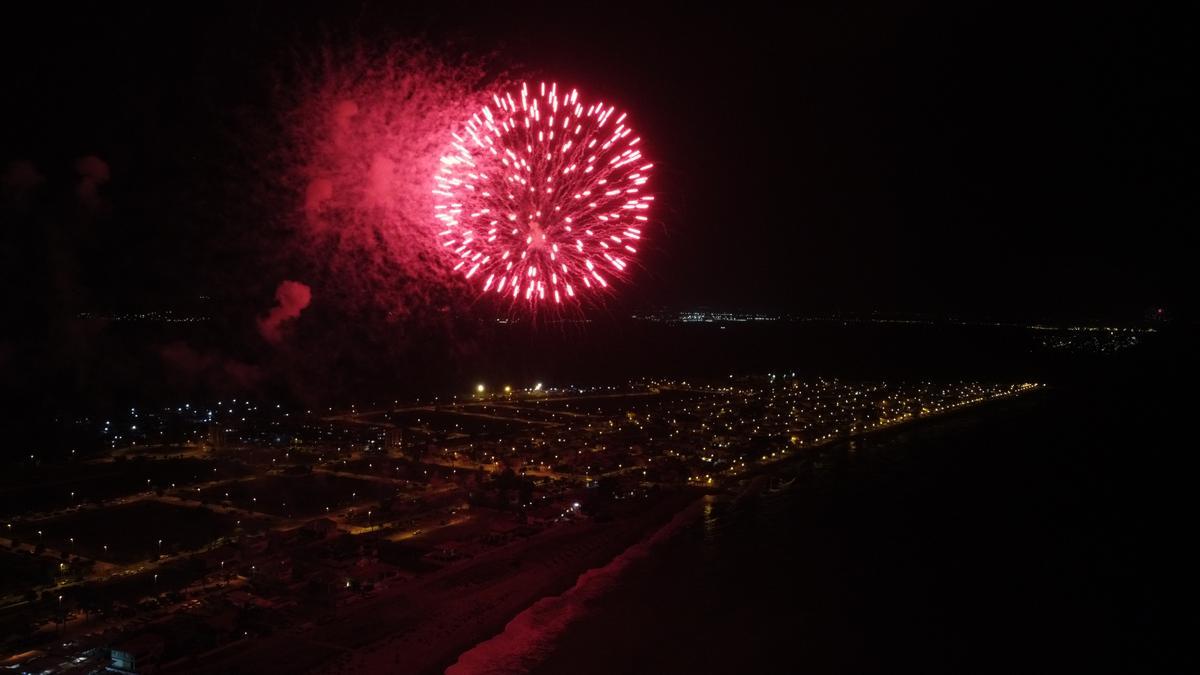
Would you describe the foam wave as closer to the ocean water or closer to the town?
the ocean water

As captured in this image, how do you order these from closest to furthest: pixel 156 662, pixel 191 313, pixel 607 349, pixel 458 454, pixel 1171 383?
1. pixel 156 662
2. pixel 458 454
3. pixel 191 313
4. pixel 1171 383
5. pixel 607 349

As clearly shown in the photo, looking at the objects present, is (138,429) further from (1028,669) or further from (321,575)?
(1028,669)

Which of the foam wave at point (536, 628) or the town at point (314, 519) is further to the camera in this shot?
the foam wave at point (536, 628)

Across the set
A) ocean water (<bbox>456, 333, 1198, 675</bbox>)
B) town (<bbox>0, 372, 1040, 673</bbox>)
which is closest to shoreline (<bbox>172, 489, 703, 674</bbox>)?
town (<bbox>0, 372, 1040, 673</bbox>)

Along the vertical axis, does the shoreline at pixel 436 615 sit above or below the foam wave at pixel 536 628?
above

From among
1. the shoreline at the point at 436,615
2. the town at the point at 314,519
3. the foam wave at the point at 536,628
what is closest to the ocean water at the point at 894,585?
the foam wave at the point at 536,628

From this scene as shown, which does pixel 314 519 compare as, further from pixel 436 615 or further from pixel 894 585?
pixel 894 585

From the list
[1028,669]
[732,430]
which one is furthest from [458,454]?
[1028,669]

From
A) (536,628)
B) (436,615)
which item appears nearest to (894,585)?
(536,628)

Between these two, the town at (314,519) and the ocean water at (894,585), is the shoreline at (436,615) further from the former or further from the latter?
the ocean water at (894,585)
